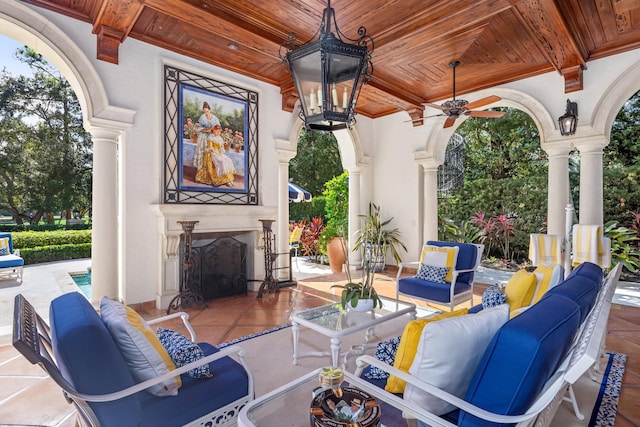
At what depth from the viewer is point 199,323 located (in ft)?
12.1

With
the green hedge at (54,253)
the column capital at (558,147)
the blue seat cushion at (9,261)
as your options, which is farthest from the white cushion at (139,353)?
the green hedge at (54,253)

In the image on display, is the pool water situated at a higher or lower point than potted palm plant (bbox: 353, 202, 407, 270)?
lower

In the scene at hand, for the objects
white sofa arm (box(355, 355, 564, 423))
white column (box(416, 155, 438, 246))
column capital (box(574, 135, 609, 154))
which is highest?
column capital (box(574, 135, 609, 154))

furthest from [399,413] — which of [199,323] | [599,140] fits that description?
[599,140]

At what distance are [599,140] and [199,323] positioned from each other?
5.63 meters

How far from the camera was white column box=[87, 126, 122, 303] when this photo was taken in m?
3.80

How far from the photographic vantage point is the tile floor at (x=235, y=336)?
82.2 inches

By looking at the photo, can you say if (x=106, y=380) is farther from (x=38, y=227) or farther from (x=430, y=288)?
(x=38, y=227)

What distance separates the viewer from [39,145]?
31.2ft

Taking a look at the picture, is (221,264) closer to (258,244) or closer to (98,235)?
(258,244)

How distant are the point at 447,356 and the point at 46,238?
34.4ft

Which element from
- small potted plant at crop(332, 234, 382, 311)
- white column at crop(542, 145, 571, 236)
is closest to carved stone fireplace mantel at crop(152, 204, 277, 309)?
small potted plant at crop(332, 234, 382, 311)

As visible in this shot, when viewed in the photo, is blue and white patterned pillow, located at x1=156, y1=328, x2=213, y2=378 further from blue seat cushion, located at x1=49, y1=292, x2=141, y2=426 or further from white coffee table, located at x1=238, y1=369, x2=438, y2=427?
white coffee table, located at x1=238, y1=369, x2=438, y2=427

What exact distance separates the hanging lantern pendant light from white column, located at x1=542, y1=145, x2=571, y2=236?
4.24 meters
